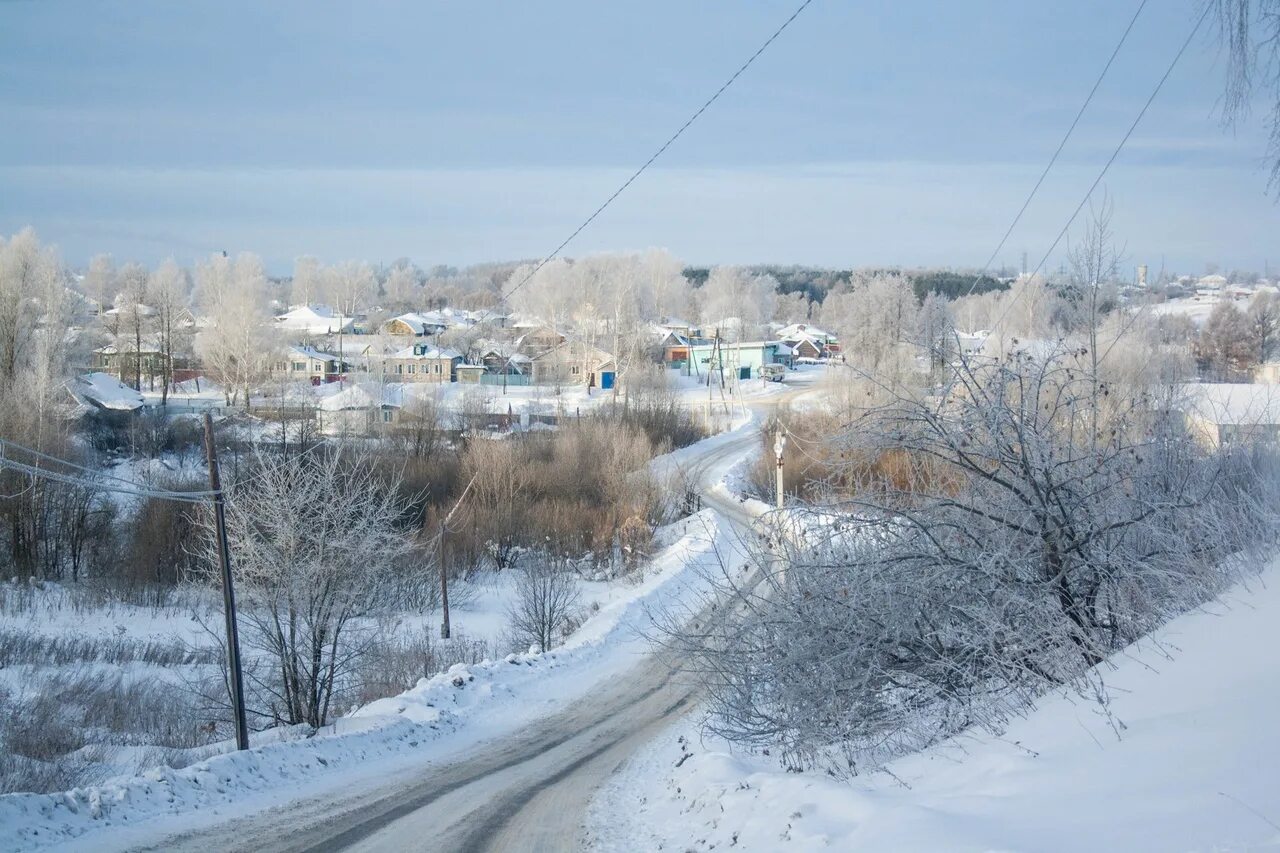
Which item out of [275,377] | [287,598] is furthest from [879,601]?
[275,377]

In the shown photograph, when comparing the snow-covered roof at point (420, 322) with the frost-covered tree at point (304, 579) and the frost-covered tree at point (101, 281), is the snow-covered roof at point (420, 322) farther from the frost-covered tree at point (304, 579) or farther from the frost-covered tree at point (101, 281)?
the frost-covered tree at point (304, 579)

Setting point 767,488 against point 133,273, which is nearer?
point 767,488

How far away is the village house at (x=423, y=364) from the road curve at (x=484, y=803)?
64671 mm

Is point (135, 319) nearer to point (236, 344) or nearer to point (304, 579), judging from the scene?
point (236, 344)

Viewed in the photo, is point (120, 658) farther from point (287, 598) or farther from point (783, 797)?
point (783, 797)

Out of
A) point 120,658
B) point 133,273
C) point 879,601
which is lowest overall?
→ point 120,658

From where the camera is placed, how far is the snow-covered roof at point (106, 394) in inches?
2009

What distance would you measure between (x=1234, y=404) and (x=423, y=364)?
6458cm

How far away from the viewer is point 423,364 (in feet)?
258

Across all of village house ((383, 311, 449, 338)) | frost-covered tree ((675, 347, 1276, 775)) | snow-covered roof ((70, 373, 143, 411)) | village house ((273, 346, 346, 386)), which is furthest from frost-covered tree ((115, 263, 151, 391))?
frost-covered tree ((675, 347, 1276, 775))

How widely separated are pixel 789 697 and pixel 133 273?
3904 inches

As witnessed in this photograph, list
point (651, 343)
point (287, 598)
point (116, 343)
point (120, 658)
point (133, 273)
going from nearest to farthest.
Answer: point (287, 598) < point (120, 658) < point (116, 343) < point (651, 343) < point (133, 273)

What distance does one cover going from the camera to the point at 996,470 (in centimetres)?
702

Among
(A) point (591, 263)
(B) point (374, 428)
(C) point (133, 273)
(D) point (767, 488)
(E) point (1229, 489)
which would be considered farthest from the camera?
(A) point (591, 263)
